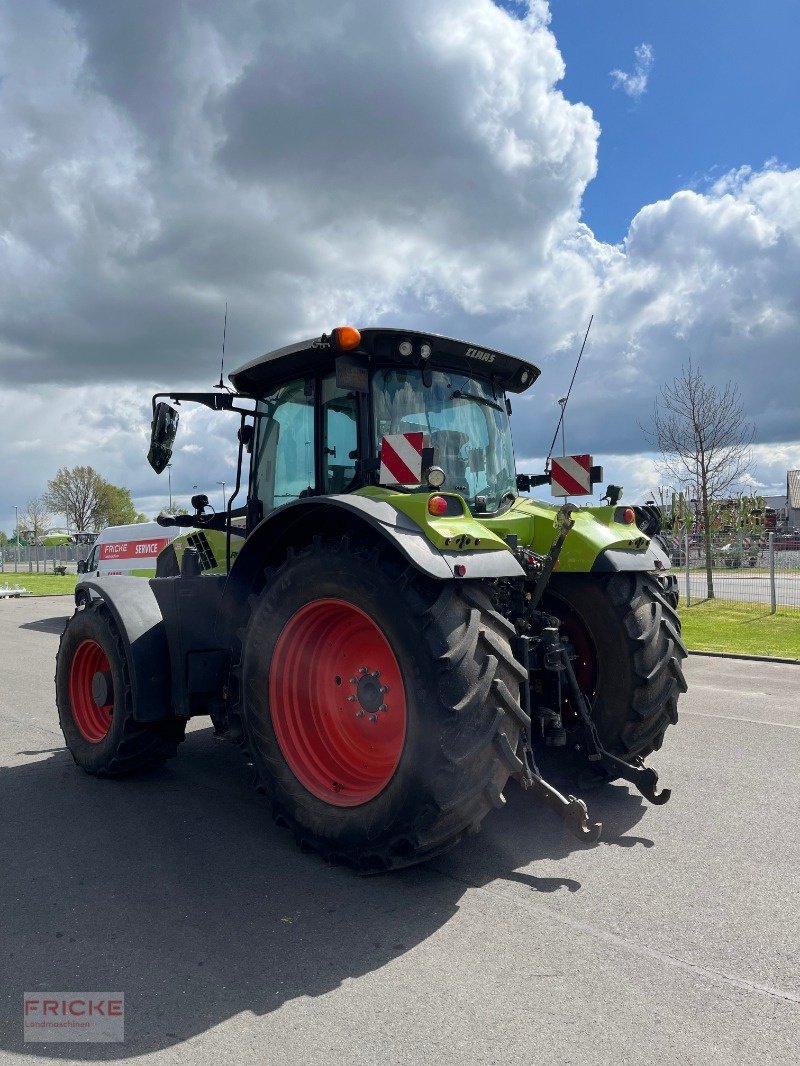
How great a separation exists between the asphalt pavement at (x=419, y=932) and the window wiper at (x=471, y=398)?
2.33 meters

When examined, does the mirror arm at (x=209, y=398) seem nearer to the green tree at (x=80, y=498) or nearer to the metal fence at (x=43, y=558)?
the metal fence at (x=43, y=558)

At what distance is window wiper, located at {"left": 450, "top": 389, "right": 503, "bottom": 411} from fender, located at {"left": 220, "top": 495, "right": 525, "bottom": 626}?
46.2 inches

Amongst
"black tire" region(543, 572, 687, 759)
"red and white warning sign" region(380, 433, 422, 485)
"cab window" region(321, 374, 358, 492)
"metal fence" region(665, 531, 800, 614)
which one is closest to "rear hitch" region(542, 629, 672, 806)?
"black tire" region(543, 572, 687, 759)

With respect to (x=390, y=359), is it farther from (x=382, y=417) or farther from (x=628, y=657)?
(x=628, y=657)

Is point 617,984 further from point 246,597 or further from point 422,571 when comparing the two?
point 246,597

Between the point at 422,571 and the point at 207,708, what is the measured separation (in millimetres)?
2151

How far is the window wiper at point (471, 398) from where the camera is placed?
463cm

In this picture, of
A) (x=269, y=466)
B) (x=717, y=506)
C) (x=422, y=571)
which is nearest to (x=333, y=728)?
(x=422, y=571)

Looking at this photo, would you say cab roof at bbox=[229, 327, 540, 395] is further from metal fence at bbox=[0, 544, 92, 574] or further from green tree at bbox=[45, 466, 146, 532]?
green tree at bbox=[45, 466, 146, 532]

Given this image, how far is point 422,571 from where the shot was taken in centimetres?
327

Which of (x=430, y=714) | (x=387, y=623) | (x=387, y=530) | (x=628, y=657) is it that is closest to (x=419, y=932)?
(x=430, y=714)

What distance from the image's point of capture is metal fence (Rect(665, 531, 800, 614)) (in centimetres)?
1580

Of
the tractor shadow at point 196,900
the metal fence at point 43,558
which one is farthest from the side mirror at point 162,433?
the metal fence at point 43,558

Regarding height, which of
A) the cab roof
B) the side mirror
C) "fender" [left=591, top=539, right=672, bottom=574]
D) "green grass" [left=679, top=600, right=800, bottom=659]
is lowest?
"green grass" [left=679, top=600, right=800, bottom=659]
